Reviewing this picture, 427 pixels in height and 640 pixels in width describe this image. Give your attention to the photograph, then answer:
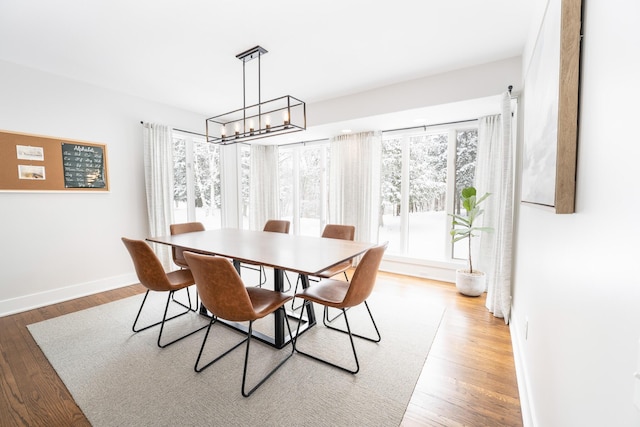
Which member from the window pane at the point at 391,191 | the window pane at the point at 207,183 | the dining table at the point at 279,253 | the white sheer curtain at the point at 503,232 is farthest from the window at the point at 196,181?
the white sheer curtain at the point at 503,232

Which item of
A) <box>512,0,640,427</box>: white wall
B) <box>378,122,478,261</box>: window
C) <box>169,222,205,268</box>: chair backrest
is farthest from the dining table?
<box>378,122,478,261</box>: window

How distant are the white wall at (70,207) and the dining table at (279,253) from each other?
1596mm

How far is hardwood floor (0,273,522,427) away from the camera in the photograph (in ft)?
4.92

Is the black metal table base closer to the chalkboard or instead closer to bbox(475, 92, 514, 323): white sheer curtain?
bbox(475, 92, 514, 323): white sheer curtain

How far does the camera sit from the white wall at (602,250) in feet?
1.85

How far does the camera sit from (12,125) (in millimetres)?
2793

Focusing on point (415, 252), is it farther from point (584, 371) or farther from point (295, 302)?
point (584, 371)

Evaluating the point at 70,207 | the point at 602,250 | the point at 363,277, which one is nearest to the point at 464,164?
the point at 363,277

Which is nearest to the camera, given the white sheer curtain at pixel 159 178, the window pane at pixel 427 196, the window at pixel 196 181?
the white sheer curtain at pixel 159 178

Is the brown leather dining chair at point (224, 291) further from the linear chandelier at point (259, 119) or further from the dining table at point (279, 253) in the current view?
the linear chandelier at point (259, 119)

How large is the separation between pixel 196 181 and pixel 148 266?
282 cm

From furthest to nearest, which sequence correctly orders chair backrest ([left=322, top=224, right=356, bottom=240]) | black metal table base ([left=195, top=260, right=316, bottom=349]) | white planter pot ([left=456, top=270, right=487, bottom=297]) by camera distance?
white planter pot ([left=456, top=270, right=487, bottom=297]), chair backrest ([left=322, top=224, right=356, bottom=240]), black metal table base ([left=195, top=260, right=316, bottom=349])

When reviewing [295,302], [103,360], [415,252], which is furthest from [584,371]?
[415,252]

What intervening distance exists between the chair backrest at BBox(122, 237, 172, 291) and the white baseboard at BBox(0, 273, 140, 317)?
1.93 metres
